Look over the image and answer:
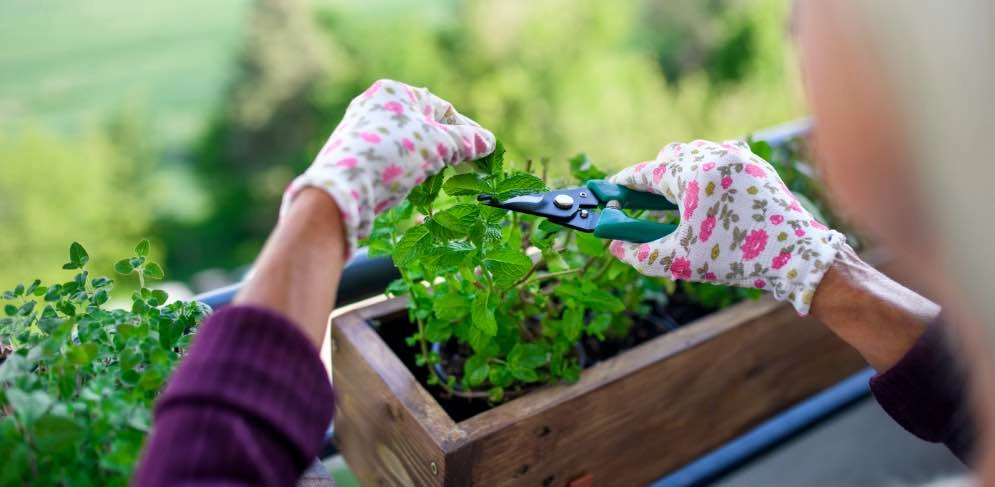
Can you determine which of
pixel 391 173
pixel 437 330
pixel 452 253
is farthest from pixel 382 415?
pixel 391 173

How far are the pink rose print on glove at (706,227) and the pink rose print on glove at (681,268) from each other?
0.02 m

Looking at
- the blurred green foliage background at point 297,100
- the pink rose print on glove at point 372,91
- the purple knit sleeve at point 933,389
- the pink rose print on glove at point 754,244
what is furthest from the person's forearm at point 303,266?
the blurred green foliage background at point 297,100

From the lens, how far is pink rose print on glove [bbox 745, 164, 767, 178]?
0.71m

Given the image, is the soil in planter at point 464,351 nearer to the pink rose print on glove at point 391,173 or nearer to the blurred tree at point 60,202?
the pink rose print on glove at point 391,173

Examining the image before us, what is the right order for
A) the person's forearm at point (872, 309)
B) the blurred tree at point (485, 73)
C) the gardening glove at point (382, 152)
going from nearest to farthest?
the gardening glove at point (382, 152), the person's forearm at point (872, 309), the blurred tree at point (485, 73)

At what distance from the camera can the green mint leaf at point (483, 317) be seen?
0.76 meters

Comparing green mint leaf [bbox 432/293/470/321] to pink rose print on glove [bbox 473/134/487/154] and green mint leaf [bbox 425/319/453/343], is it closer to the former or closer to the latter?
green mint leaf [bbox 425/319/453/343]

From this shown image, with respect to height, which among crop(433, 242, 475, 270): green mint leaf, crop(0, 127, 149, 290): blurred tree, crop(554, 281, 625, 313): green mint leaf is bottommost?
crop(0, 127, 149, 290): blurred tree

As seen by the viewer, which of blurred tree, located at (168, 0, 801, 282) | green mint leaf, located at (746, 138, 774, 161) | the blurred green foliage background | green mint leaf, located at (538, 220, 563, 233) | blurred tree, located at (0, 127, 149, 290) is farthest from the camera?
blurred tree, located at (168, 0, 801, 282)

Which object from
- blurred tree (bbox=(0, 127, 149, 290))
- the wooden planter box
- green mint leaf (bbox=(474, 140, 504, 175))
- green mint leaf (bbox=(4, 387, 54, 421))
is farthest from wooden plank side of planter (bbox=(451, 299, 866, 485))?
blurred tree (bbox=(0, 127, 149, 290))

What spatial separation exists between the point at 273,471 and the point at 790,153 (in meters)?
0.84

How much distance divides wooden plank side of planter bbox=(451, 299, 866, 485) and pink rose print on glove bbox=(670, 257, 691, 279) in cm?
14

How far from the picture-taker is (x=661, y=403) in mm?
870

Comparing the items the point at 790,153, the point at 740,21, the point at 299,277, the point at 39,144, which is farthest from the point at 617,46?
the point at 299,277
